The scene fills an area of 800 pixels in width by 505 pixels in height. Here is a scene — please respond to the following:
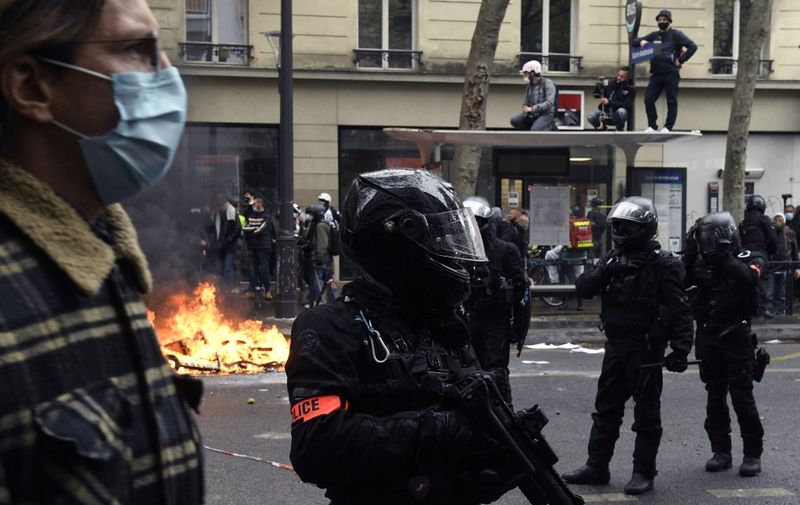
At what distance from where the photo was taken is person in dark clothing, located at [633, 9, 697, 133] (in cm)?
1717

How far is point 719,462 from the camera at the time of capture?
6762 mm

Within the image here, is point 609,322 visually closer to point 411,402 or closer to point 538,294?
point 411,402

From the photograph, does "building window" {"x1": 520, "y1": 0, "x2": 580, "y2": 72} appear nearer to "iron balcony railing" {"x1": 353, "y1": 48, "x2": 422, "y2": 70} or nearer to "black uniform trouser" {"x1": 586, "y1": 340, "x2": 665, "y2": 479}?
"iron balcony railing" {"x1": 353, "y1": 48, "x2": 422, "y2": 70}

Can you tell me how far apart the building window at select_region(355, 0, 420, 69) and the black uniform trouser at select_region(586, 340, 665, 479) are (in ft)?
50.6

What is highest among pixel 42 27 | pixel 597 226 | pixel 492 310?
pixel 42 27

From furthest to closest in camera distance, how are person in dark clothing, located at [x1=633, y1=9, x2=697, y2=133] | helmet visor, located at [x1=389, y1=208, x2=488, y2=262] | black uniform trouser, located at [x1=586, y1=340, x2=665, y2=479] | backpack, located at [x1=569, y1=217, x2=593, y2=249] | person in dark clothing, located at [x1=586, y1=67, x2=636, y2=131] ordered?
Answer: person in dark clothing, located at [x1=633, y1=9, x2=697, y2=133], person in dark clothing, located at [x1=586, y1=67, x2=636, y2=131], backpack, located at [x1=569, y1=217, x2=593, y2=249], black uniform trouser, located at [x1=586, y1=340, x2=665, y2=479], helmet visor, located at [x1=389, y1=208, x2=488, y2=262]

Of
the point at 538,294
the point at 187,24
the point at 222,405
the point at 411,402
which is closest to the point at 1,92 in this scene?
the point at 411,402

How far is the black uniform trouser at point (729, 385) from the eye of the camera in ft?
22.4

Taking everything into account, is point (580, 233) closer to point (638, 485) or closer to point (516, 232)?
point (516, 232)

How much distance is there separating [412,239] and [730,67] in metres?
21.5

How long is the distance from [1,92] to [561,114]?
15.1 metres

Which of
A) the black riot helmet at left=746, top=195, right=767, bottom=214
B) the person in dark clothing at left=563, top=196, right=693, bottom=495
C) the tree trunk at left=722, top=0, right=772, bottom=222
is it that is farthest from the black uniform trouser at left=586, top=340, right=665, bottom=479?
the tree trunk at left=722, top=0, right=772, bottom=222

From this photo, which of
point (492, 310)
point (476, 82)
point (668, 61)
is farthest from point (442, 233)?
point (668, 61)

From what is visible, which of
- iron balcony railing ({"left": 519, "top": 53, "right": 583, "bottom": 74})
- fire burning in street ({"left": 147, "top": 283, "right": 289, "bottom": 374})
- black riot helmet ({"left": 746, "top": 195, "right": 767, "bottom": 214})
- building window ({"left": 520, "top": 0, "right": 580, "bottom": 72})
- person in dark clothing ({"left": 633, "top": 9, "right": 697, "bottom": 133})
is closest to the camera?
fire burning in street ({"left": 147, "top": 283, "right": 289, "bottom": 374})
